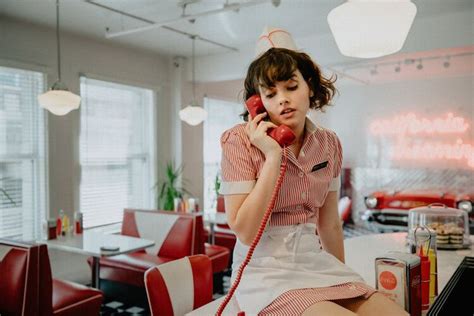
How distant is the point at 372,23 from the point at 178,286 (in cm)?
129

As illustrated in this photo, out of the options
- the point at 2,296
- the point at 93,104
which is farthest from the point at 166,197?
the point at 2,296

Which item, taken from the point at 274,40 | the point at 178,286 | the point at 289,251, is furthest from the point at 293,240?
the point at 178,286

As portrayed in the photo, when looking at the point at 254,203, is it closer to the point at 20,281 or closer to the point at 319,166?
the point at 319,166

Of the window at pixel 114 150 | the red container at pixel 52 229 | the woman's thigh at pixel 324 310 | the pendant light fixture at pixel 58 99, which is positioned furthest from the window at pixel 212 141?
the woman's thigh at pixel 324 310

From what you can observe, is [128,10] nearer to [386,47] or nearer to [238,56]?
[238,56]

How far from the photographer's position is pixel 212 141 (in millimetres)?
7496

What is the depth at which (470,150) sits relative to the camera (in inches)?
279

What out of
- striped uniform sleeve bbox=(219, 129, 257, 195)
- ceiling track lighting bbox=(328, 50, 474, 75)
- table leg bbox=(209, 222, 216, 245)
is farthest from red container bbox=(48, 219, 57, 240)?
ceiling track lighting bbox=(328, 50, 474, 75)

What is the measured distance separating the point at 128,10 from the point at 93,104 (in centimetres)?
158

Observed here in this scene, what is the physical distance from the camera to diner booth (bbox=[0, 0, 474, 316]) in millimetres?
1783

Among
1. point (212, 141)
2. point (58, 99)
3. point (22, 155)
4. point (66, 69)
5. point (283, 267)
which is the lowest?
point (283, 267)

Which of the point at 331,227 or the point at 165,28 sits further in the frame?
the point at 165,28

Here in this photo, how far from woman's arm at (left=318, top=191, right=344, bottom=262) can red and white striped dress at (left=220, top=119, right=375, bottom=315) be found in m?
0.14

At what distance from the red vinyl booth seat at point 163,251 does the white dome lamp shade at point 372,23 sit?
113 inches
